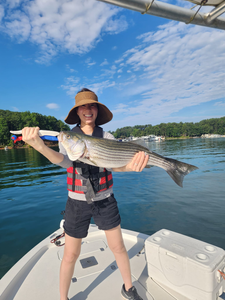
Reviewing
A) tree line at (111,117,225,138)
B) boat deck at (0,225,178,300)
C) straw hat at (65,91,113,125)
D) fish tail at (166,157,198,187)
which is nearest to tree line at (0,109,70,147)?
boat deck at (0,225,178,300)

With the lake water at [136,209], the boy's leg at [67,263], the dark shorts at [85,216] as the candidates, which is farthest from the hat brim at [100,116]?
the lake water at [136,209]

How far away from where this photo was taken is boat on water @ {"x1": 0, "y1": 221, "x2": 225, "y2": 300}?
254 cm

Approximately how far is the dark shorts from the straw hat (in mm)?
1551

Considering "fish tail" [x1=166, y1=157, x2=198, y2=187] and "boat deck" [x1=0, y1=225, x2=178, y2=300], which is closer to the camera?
"boat deck" [x1=0, y1=225, x2=178, y2=300]

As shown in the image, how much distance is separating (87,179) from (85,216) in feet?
1.84

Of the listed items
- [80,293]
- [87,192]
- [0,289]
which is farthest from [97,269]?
[87,192]

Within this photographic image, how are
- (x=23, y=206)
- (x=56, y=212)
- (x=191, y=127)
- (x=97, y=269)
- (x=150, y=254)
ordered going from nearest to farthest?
(x=150, y=254), (x=97, y=269), (x=56, y=212), (x=23, y=206), (x=191, y=127)

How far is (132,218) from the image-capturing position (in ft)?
24.7

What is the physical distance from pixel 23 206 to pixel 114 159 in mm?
8421

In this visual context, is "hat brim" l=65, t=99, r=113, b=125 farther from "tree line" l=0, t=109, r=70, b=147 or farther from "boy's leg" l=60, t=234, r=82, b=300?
"tree line" l=0, t=109, r=70, b=147

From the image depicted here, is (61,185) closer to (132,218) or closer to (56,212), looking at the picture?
(56,212)

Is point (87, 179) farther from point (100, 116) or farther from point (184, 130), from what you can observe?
point (184, 130)

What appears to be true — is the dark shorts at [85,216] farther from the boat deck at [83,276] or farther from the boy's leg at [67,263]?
the boat deck at [83,276]

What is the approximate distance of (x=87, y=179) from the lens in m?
2.67
